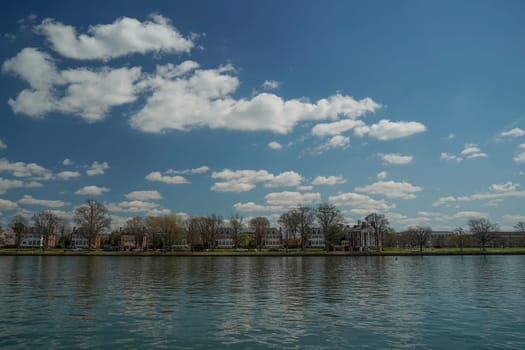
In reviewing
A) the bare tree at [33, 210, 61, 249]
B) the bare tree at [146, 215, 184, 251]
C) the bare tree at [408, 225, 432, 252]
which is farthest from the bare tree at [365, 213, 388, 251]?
the bare tree at [33, 210, 61, 249]

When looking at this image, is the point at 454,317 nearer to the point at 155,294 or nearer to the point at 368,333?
the point at 368,333

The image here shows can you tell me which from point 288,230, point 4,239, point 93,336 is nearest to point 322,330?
point 93,336

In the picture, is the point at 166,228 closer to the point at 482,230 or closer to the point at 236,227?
the point at 236,227

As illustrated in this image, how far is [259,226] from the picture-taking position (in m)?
158

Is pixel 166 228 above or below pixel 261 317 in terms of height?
above

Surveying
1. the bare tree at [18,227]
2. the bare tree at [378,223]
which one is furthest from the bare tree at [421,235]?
the bare tree at [18,227]

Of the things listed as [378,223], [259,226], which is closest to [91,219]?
[259,226]

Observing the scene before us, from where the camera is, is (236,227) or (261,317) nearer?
Answer: (261,317)

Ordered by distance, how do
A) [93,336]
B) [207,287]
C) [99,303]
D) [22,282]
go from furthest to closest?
1. [22,282]
2. [207,287]
3. [99,303]
4. [93,336]

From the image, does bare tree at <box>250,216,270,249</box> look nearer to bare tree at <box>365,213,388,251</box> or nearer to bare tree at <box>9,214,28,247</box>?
bare tree at <box>365,213,388,251</box>

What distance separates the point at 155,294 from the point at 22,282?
1942 cm

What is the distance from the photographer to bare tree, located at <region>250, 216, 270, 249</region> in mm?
157500

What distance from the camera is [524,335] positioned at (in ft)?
63.7

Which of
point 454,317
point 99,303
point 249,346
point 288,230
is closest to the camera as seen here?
point 249,346
